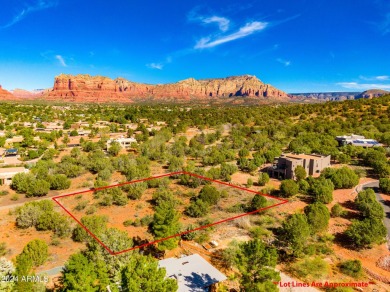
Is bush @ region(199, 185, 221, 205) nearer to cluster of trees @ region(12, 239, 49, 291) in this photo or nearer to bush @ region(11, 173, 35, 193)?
cluster of trees @ region(12, 239, 49, 291)

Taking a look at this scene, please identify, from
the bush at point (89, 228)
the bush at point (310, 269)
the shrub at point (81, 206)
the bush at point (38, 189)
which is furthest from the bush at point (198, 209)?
the bush at point (38, 189)

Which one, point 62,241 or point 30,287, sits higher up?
point 30,287

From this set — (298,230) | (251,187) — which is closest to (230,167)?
(251,187)

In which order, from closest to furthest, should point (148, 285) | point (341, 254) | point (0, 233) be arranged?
point (148, 285) < point (341, 254) < point (0, 233)

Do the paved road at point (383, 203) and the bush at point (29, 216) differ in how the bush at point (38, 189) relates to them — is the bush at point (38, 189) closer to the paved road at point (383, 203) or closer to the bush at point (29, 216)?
the bush at point (29, 216)

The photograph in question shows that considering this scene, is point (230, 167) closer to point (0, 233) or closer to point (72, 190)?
Answer: point (72, 190)

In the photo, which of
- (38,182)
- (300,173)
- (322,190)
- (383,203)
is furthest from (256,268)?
(38,182)
